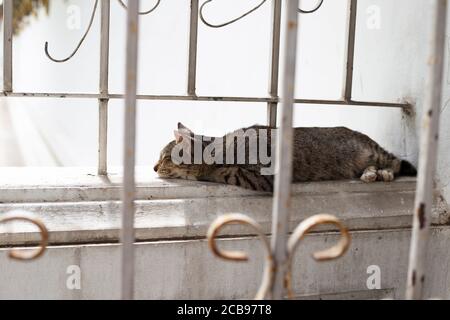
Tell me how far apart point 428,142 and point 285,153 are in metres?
0.28

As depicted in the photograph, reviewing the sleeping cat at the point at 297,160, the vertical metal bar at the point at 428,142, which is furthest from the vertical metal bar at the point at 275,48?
the vertical metal bar at the point at 428,142

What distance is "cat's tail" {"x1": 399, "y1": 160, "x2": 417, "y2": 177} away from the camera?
291 cm

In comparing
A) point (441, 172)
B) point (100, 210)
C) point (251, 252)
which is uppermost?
point (441, 172)

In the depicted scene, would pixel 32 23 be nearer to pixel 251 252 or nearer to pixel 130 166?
pixel 251 252

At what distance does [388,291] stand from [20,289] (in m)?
1.58

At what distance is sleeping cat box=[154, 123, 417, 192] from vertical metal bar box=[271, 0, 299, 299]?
1.48m

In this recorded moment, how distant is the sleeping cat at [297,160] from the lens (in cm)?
267

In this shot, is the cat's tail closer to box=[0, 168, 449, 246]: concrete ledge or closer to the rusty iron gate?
box=[0, 168, 449, 246]: concrete ledge

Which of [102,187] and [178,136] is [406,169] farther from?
[102,187]

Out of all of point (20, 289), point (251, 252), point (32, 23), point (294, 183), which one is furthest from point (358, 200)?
point (32, 23)

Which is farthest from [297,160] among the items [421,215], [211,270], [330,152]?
[421,215]

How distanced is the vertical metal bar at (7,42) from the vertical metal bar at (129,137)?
4.87ft

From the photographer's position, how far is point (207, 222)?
221cm

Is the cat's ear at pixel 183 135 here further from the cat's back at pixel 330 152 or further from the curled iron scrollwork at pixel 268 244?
the curled iron scrollwork at pixel 268 244
